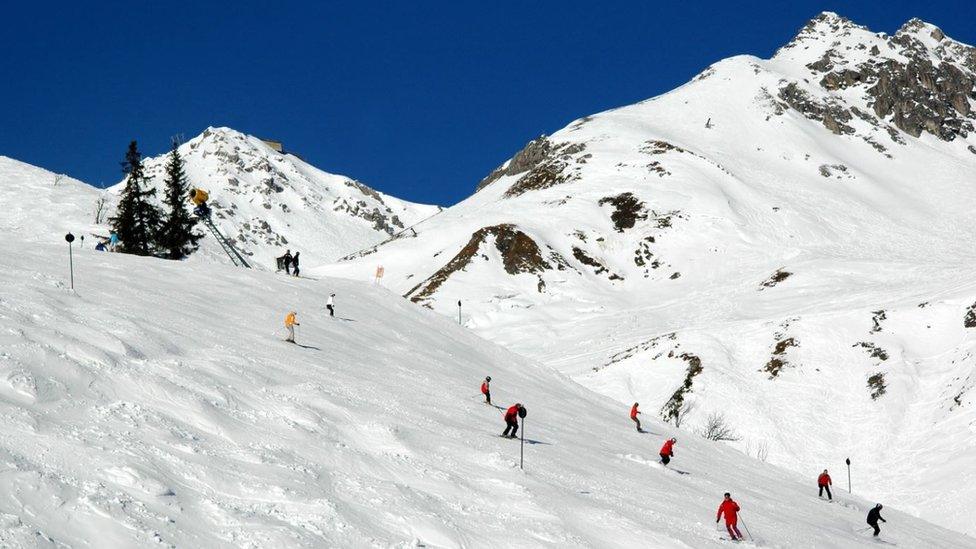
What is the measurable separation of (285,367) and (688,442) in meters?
16.6

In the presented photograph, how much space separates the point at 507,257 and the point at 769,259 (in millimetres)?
27353

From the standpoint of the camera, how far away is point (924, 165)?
14725 centimetres

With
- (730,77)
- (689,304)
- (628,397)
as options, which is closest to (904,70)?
(730,77)

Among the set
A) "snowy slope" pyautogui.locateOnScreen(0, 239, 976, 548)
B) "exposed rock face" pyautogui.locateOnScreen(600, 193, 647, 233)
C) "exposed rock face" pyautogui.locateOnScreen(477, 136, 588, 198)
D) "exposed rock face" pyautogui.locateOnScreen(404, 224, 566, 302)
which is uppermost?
"exposed rock face" pyautogui.locateOnScreen(477, 136, 588, 198)

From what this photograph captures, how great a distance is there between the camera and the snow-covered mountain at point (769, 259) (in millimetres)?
54375

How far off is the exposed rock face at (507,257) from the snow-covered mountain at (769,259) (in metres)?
0.30

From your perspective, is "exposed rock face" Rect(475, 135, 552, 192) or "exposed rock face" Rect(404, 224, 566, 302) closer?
"exposed rock face" Rect(404, 224, 566, 302)

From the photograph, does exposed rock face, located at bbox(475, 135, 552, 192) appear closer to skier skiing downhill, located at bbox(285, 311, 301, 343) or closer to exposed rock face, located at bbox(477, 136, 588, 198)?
exposed rock face, located at bbox(477, 136, 588, 198)

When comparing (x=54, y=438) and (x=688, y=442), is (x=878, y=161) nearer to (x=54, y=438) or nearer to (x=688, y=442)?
(x=688, y=442)

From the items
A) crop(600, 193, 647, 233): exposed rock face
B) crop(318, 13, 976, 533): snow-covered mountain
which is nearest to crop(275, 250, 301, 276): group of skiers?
crop(318, 13, 976, 533): snow-covered mountain

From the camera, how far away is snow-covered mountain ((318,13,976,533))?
178 feet

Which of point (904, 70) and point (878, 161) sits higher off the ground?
point (904, 70)

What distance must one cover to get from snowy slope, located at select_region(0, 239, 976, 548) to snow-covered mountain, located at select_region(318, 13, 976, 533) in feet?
69.8

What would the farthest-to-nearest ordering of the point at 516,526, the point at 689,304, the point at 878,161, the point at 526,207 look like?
the point at 878,161
the point at 526,207
the point at 689,304
the point at 516,526
